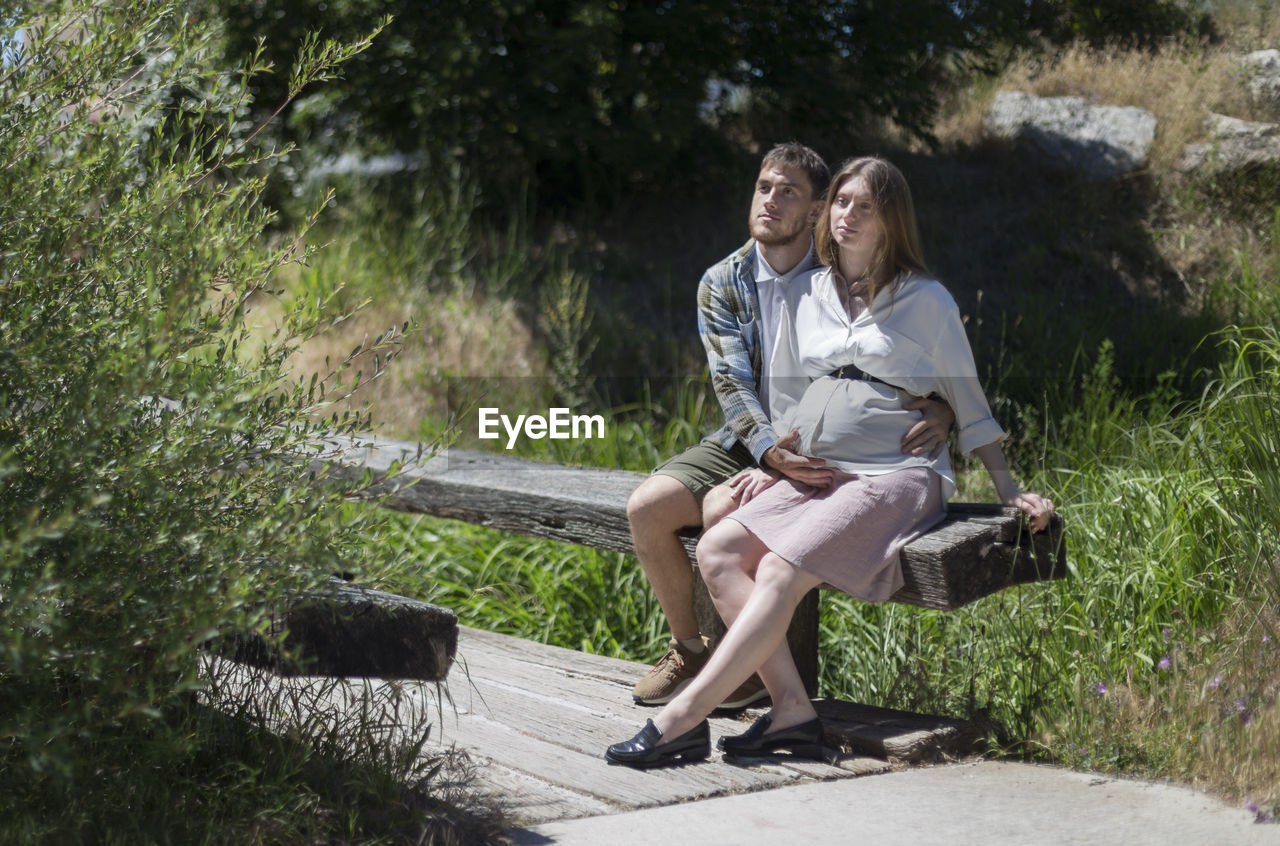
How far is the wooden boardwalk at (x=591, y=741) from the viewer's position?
2.99 metres

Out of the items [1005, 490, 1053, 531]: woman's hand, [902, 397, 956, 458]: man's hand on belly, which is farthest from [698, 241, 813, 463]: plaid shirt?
[1005, 490, 1053, 531]: woman's hand

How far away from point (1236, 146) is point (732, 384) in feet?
23.9

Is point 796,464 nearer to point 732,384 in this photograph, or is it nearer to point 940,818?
point 732,384

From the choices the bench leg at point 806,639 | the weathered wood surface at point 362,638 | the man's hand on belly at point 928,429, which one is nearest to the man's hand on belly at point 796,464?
the man's hand on belly at point 928,429

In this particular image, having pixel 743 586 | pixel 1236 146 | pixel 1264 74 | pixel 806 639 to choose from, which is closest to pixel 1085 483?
pixel 806 639

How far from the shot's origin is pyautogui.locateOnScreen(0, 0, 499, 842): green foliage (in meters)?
2.18

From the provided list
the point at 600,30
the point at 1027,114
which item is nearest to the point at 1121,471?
the point at 600,30

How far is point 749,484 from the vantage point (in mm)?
3586

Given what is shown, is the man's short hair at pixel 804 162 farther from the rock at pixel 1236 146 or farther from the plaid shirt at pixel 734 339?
the rock at pixel 1236 146

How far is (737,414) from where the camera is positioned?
3.64 meters

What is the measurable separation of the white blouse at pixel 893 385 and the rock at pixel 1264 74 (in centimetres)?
709

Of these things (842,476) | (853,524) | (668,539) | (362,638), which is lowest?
(362,638)

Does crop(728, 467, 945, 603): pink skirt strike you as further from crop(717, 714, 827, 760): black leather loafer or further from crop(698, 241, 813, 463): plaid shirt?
crop(717, 714, 827, 760): black leather loafer

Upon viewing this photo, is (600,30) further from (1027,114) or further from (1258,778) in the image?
(1258,778)
